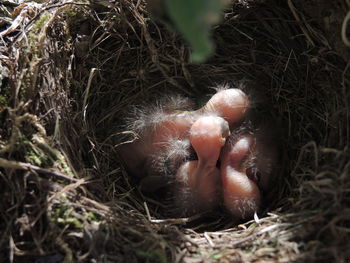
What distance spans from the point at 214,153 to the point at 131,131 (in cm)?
41

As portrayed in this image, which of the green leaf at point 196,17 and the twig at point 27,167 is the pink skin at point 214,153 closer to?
the twig at point 27,167

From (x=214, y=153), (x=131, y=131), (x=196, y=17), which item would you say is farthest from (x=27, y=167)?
(x=196, y=17)

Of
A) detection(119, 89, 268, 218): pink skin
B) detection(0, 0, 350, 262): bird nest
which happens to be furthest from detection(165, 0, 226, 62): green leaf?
detection(119, 89, 268, 218): pink skin

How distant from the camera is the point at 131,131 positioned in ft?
5.89

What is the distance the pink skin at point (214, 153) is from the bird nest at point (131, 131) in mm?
87

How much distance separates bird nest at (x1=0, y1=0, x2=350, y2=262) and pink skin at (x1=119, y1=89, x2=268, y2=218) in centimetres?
9

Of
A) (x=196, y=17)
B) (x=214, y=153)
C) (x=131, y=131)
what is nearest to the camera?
(x=196, y=17)

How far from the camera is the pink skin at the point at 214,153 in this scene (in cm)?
157

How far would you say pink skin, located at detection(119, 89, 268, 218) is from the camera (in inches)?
61.7

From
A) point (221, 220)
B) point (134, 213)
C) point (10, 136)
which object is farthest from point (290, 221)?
point (10, 136)

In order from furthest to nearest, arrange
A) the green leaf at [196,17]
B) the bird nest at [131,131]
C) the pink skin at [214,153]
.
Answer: the pink skin at [214,153]
the bird nest at [131,131]
the green leaf at [196,17]

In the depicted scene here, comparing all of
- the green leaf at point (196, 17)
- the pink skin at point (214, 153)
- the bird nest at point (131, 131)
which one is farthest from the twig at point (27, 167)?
the green leaf at point (196, 17)

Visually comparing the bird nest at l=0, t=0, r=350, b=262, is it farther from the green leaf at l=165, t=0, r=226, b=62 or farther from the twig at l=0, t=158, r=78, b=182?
the green leaf at l=165, t=0, r=226, b=62

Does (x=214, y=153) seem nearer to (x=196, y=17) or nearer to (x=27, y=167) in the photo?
(x=27, y=167)
